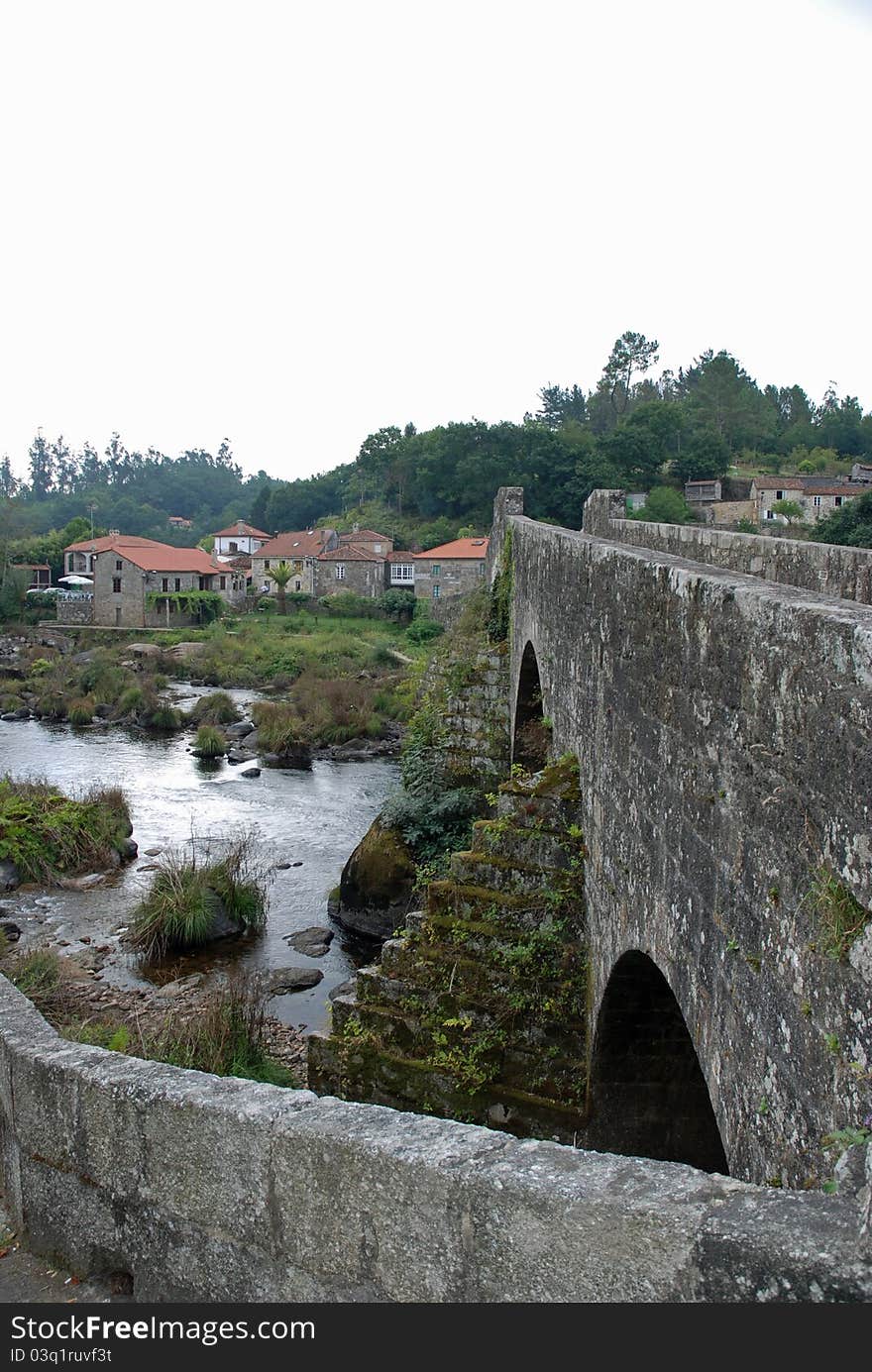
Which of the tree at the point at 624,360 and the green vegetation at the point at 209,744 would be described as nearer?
the green vegetation at the point at 209,744

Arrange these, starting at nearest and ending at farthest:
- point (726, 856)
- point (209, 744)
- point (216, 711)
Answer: point (726, 856) < point (209, 744) < point (216, 711)

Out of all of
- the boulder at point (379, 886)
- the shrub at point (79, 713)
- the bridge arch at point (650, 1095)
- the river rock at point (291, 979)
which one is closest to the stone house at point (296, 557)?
the shrub at point (79, 713)

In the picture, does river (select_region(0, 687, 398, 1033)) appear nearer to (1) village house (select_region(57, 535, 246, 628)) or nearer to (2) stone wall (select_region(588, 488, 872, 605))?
(2) stone wall (select_region(588, 488, 872, 605))

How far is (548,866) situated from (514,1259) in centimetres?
476

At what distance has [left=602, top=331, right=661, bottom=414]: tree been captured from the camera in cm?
9812

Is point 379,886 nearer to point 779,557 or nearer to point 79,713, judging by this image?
point 779,557

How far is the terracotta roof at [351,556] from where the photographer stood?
206 ft

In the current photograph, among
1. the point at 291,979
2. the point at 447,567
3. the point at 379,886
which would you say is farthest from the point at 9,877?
the point at 447,567

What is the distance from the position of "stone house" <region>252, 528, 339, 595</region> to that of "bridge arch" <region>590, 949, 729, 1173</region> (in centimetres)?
5662

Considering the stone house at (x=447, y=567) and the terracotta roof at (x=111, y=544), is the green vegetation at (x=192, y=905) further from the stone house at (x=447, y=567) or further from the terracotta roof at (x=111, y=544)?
the terracotta roof at (x=111, y=544)

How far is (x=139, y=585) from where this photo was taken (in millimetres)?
57156

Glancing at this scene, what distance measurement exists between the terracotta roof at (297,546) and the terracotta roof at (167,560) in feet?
17.3

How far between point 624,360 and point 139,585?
5944cm

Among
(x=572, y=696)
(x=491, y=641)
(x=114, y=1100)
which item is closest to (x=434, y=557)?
(x=491, y=641)
